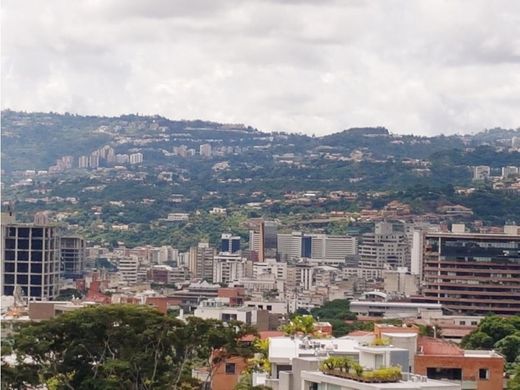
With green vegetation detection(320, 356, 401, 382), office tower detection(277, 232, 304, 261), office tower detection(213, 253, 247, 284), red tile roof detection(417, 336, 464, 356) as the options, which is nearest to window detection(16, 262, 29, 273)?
office tower detection(213, 253, 247, 284)

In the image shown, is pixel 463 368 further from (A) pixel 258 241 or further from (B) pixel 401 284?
(A) pixel 258 241

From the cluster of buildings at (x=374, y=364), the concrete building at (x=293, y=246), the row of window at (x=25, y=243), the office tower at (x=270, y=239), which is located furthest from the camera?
the concrete building at (x=293, y=246)

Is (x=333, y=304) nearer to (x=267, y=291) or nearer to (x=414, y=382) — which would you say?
(x=267, y=291)

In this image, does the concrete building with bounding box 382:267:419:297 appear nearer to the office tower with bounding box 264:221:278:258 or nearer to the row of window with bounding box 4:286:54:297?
the row of window with bounding box 4:286:54:297

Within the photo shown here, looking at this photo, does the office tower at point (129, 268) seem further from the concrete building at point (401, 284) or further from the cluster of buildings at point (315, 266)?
the concrete building at point (401, 284)

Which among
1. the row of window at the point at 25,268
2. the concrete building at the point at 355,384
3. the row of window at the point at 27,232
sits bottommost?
the row of window at the point at 25,268

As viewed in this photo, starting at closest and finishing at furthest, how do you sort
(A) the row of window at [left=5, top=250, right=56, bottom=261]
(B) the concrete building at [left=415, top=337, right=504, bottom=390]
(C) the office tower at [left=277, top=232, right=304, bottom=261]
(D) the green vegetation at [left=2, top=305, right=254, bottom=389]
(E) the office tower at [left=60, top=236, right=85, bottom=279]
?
(D) the green vegetation at [left=2, top=305, right=254, bottom=389] < (B) the concrete building at [left=415, top=337, right=504, bottom=390] < (A) the row of window at [left=5, top=250, right=56, bottom=261] < (E) the office tower at [left=60, top=236, right=85, bottom=279] < (C) the office tower at [left=277, top=232, right=304, bottom=261]

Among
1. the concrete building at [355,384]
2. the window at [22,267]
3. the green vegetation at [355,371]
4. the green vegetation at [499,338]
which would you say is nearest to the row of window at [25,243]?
the window at [22,267]
